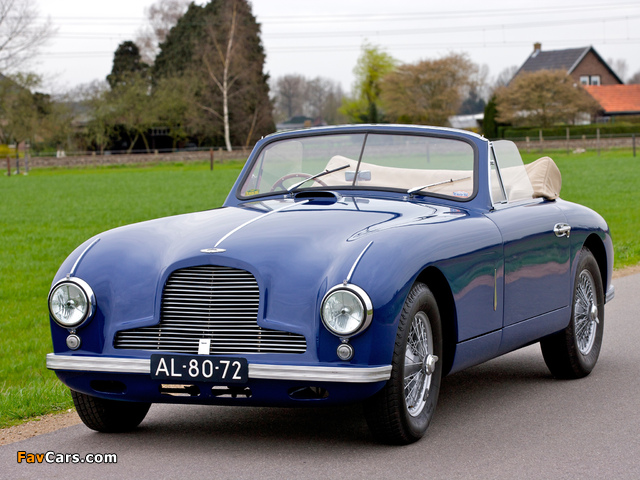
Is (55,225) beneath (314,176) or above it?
beneath

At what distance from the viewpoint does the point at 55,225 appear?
69.6 ft

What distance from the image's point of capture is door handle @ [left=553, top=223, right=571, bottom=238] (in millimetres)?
6250

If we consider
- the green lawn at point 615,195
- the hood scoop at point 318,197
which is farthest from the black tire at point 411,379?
the green lawn at point 615,195

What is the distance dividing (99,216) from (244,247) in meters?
19.3

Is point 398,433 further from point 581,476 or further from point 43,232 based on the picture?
point 43,232

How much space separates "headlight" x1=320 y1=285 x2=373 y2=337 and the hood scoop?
4.13 ft

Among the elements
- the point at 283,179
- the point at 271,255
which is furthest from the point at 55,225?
the point at 271,255

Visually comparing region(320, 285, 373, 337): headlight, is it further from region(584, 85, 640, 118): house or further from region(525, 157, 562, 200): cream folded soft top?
region(584, 85, 640, 118): house

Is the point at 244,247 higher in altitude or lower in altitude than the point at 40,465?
higher

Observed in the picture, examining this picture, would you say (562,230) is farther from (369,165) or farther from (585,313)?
(369,165)

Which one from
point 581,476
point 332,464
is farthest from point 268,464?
point 581,476

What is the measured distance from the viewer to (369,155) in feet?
20.1

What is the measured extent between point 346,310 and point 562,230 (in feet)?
8.12

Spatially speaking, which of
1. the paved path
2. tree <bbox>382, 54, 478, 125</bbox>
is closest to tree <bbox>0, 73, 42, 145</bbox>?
tree <bbox>382, 54, 478, 125</bbox>
